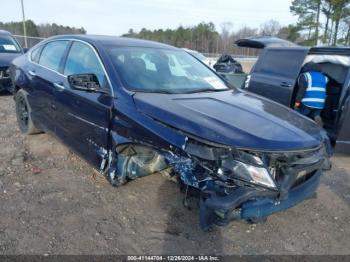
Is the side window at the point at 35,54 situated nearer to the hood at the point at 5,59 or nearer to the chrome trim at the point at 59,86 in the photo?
the chrome trim at the point at 59,86

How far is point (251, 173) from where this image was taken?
271cm

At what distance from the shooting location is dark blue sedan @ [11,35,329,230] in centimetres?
274

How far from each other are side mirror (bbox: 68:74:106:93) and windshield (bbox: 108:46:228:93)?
0.27 meters

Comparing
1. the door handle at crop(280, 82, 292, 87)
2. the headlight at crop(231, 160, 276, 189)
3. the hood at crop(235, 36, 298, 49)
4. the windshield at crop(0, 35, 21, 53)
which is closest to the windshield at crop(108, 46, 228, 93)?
the headlight at crop(231, 160, 276, 189)

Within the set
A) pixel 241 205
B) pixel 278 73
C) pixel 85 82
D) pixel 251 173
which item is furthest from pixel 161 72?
pixel 278 73

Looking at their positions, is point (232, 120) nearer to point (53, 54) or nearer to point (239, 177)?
point (239, 177)

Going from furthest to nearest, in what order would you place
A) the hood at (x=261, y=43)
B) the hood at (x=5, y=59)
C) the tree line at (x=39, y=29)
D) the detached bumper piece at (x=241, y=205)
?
the tree line at (x=39, y=29)
the hood at (x=5, y=59)
the hood at (x=261, y=43)
the detached bumper piece at (x=241, y=205)

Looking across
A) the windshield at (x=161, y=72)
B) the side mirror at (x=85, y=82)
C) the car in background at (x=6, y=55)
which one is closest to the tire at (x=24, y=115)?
the side mirror at (x=85, y=82)

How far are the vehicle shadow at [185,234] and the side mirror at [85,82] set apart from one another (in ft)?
4.45

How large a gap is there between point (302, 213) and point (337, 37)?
118 ft

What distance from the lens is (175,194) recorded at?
3918 mm

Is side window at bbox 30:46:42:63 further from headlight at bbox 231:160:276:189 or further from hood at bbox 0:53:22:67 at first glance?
hood at bbox 0:53:22:67

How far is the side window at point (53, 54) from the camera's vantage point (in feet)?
15.2

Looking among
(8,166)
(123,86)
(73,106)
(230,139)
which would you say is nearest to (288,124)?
(230,139)
